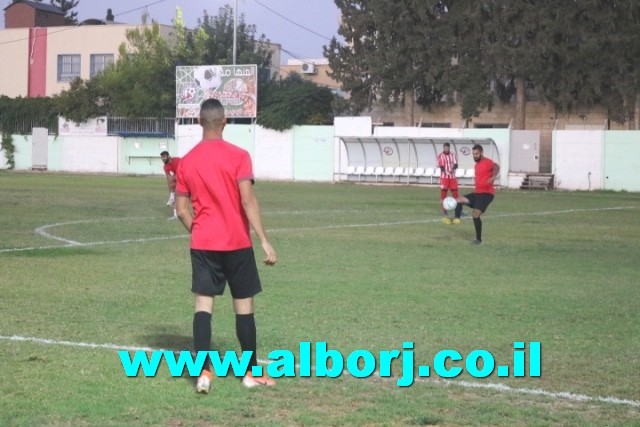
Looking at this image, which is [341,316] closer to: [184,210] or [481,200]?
[184,210]

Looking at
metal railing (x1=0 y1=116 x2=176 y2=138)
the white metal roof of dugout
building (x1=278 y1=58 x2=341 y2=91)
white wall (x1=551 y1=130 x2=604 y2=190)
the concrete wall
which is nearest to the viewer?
the concrete wall

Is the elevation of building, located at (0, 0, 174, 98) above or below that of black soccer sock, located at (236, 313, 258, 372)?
above

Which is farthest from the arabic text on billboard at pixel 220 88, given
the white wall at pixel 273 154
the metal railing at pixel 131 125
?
the metal railing at pixel 131 125

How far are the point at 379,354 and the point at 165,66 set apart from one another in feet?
191

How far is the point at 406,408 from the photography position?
7.00 m

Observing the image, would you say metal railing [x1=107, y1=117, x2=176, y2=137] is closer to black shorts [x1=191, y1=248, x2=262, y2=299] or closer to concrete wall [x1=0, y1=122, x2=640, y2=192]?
concrete wall [x1=0, y1=122, x2=640, y2=192]

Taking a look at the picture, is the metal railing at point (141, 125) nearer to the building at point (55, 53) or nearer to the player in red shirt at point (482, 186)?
the building at point (55, 53)

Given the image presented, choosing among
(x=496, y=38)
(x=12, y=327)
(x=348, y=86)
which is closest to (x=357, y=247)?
(x=12, y=327)

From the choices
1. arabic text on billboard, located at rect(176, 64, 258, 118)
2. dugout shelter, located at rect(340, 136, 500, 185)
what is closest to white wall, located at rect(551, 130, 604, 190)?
dugout shelter, located at rect(340, 136, 500, 185)

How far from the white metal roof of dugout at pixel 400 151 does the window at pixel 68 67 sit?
27380 millimetres

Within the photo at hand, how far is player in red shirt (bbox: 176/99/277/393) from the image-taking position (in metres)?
7.42

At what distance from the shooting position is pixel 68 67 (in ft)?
241

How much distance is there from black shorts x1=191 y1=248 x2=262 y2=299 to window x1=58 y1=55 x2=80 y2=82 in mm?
67959

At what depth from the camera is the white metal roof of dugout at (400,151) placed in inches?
1953
